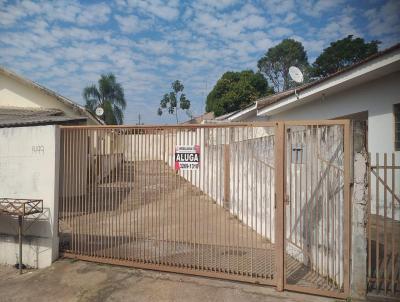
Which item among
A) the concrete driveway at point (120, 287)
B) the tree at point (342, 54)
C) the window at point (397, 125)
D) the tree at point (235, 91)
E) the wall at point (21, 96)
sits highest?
the tree at point (342, 54)

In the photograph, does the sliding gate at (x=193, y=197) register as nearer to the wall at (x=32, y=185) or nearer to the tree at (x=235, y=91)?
the wall at (x=32, y=185)

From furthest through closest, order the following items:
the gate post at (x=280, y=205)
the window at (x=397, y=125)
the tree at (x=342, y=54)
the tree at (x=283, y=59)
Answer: the tree at (x=283, y=59) < the tree at (x=342, y=54) < the window at (x=397, y=125) < the gate post at (x=280, y=205)

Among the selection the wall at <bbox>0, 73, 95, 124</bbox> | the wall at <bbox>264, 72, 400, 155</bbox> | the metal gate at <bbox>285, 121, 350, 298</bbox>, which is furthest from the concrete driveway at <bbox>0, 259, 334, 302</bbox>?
the wall at <bbox>0, 73, 95, 124</bbox>

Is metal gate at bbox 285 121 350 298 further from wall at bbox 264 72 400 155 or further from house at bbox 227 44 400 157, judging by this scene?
wall at bbox 264 72 400 155

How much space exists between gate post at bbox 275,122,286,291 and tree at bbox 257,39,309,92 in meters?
41.7

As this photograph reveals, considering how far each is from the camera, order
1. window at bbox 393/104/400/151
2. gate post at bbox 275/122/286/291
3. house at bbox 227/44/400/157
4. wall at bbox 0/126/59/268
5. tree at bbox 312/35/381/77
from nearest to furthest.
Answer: gate post at bbox 275/122/286/291 → wall at bbox 0/126/59/268 → house at bbox 227/44/400/157 → window at bbox 393/104/400/151 → tree at bbox 312/35/381/77

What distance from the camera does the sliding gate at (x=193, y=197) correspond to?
4.34 metres

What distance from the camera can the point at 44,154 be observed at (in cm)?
550

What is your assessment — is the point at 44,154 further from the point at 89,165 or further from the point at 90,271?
the point at 90,271

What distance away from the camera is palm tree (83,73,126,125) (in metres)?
32.5

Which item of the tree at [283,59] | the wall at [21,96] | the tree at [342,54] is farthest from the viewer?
the tree at [283,59]

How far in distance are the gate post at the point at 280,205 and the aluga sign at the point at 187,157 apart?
121 cm

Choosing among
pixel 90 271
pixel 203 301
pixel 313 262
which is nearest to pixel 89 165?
pixel 90 271

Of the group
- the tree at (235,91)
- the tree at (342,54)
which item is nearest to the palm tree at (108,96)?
the tree at (235,91)
